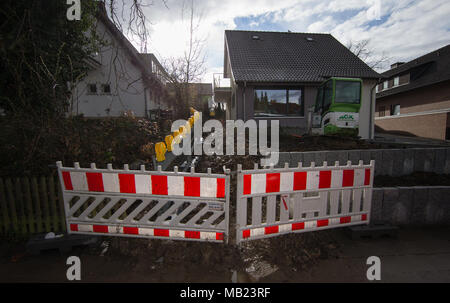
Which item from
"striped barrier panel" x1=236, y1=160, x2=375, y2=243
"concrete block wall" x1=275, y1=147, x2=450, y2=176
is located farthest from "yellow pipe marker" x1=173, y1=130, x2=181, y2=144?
"concrete block wall" x1=275, y1=147, x2=450, y2=176

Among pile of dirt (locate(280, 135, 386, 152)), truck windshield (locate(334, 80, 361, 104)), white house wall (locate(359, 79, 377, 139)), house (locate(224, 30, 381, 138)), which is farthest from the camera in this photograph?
white house wall (locate(359, 79, 377, 139))

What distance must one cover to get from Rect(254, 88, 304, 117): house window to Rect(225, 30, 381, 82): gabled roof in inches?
37.1

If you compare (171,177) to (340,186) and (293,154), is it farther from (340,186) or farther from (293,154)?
(293,154)

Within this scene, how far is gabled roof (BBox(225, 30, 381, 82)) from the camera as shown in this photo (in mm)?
12281

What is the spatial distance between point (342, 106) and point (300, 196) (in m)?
6.57

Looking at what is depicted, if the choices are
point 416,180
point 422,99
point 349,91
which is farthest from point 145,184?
point 422,99

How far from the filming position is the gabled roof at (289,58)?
12281 mm

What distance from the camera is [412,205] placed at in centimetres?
316

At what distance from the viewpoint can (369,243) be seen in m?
2.68

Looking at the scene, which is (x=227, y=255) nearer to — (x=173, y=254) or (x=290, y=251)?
(x=173, y=254)

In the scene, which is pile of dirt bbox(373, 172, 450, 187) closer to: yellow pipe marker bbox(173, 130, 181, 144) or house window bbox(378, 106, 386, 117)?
yellow pipe marker bbox(173, 130, 181, 144)

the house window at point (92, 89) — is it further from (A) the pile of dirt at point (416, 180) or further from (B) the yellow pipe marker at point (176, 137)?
(A) the pile of dirt at point (416, 180)
